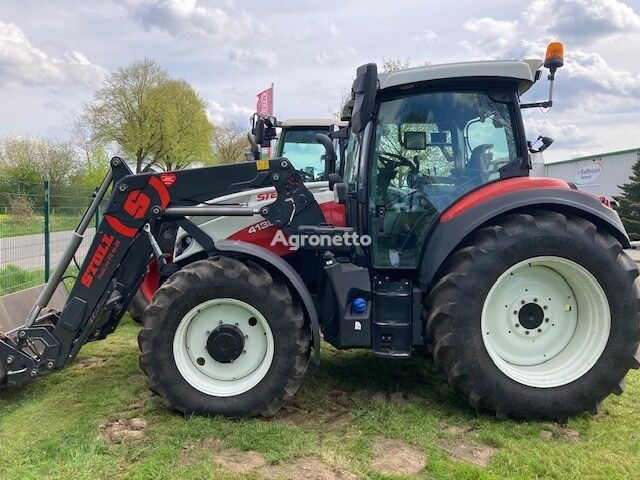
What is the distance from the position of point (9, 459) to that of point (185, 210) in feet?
6.24

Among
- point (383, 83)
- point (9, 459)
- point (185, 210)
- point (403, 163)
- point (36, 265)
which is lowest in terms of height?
point (9, 459)

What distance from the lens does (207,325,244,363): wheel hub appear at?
12.6ft

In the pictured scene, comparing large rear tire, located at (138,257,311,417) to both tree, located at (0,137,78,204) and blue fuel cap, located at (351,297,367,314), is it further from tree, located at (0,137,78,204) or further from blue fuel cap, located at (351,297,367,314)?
tree, located at (0,137,78,204)

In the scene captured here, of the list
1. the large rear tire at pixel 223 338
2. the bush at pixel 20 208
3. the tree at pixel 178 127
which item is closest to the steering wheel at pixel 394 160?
the large rear tire at pixel 223 338

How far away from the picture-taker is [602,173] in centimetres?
2811

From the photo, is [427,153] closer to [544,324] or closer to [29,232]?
[544,324]

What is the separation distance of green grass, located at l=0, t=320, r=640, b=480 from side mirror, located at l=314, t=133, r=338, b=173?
1.97 m

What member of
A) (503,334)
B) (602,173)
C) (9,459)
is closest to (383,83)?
(503,334)

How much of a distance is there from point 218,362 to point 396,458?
1.40m

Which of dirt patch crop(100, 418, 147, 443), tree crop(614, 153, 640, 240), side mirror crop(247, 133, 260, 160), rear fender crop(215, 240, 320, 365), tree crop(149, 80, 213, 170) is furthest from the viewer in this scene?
tree crop(149, 80, 213, 170)

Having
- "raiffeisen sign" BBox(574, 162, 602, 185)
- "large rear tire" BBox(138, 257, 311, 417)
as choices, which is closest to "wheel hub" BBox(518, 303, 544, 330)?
"large rear tire" BBox(138, 257, 311, 417)

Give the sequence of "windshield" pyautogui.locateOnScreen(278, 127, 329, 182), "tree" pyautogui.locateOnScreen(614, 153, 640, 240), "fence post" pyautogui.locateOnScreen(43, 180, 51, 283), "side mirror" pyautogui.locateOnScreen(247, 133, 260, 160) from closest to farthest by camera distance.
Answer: "side mirror" pyautogui.locateOnScreen(247, 133, 260, 160) → "fence post" pyautogui.locateOnScreen(43, 180, 51, 283) → "windshield" pyautogui.locateOnScreen(278, 127, 329, 182) → "tree" pyautogui.locateOnScreen(614, 153, 640, 240)

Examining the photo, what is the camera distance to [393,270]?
4.17m

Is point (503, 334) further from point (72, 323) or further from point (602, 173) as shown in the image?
point (602, 173)
